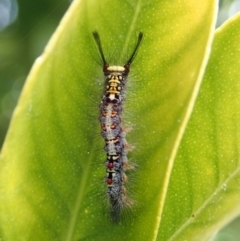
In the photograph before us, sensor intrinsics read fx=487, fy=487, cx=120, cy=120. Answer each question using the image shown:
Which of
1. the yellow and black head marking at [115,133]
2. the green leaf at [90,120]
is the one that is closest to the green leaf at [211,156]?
the green leaf at [90,120]

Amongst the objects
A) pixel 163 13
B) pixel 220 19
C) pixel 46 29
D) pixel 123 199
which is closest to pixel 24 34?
pixel 46 29

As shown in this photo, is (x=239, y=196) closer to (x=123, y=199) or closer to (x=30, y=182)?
(x=123, y=199)

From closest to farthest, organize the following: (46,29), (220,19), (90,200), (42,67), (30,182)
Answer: (42,67) → (30,182) → (90,200) → (46,29) → (220,19)

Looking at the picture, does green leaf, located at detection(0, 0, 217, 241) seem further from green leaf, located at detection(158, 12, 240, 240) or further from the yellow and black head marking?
the yellow and black head marking

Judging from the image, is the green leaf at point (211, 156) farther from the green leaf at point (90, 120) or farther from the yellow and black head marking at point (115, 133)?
the yellow and black head marking at point (115, 133)

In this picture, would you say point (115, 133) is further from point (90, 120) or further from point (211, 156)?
point (211, 156)
